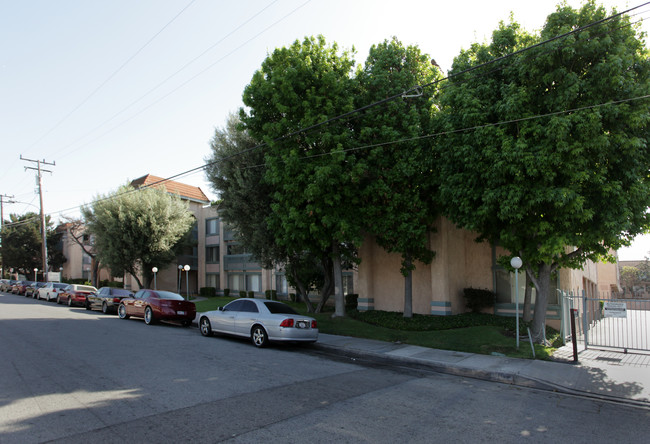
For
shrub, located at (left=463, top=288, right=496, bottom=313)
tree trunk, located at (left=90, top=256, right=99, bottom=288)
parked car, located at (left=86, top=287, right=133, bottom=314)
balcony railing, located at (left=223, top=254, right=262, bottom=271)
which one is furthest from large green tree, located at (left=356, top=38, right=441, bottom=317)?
tree trunk, located at (left=90, top=256, right=99, bottom=288)

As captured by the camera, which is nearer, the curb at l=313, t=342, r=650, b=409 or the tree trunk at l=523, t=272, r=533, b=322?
the curb at l=313, t=342, r=650, b=409

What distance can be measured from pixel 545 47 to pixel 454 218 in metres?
5.18

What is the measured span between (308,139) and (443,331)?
8.27m

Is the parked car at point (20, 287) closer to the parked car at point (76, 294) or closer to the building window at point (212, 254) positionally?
the parked car at point (76, 294)

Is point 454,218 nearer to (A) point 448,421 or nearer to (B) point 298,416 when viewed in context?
(A) point 448,421

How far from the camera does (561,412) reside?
668 cm

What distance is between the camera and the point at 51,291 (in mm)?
30969

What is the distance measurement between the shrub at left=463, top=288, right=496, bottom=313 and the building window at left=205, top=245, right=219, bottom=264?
2524 cm

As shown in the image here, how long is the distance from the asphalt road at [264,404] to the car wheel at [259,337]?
123 centimetres

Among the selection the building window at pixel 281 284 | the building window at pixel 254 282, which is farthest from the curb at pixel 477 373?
the building window at pixel 254 282

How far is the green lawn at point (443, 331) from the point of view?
11.7 meters

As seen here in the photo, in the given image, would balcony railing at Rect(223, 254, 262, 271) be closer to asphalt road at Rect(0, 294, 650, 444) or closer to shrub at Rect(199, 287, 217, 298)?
shrub at Rect(199, 287, 217, 298)

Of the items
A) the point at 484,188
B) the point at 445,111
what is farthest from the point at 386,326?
the point at 445,111

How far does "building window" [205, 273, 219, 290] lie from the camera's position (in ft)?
123
